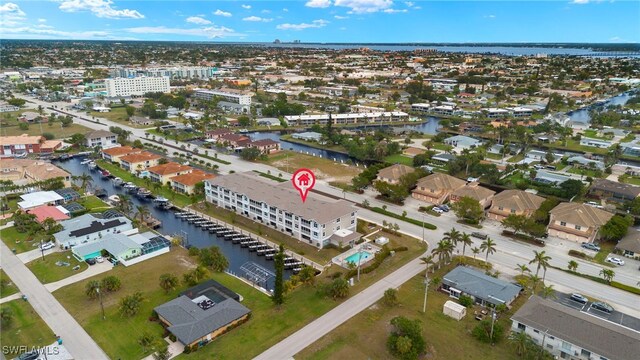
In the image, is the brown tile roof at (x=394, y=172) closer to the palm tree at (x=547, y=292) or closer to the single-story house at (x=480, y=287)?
the single-story house at (x=480, y=287)

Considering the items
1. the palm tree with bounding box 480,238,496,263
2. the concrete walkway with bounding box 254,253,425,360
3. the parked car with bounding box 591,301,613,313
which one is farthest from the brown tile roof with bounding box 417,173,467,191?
the parked car with bounding box 591,301,613,313

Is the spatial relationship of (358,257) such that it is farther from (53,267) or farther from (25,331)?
(53,267)

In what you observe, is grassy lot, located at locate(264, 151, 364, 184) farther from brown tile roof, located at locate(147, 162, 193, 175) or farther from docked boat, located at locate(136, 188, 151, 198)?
docked boat, located at locate(136, 188, 151, 198)

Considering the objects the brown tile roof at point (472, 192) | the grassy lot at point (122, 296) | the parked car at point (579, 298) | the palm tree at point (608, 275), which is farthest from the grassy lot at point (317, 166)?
the parked car at point (579, 298)

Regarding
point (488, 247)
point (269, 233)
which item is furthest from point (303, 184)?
point (488, 247)

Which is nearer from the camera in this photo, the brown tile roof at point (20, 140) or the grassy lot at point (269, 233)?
the grassy lot at point (269, 233)

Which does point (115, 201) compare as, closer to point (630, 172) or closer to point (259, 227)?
point (259, 227)
